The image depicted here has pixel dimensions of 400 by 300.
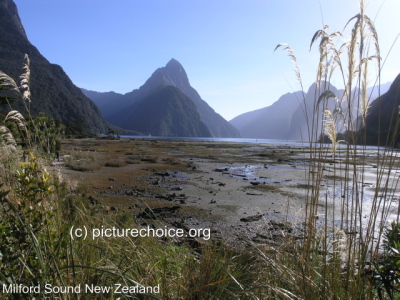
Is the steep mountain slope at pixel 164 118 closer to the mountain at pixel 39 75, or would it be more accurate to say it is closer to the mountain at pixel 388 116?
the mountain at pixel 39 75

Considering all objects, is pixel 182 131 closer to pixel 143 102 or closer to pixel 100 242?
pixel 143 102

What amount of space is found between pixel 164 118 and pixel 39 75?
338 ft

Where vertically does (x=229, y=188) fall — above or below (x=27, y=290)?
below

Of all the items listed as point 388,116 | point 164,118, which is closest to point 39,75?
Result: point 388,116

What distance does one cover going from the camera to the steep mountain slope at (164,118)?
576 ft

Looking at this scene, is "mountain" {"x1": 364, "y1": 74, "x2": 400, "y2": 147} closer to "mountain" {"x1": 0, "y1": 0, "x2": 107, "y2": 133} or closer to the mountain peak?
"mountain" {"x1": 0, "y1": 0, "x2": 107, "y2": 133}

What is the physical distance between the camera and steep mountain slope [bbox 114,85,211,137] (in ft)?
576

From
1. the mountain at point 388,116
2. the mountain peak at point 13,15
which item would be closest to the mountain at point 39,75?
the mountain peak at point 13,15

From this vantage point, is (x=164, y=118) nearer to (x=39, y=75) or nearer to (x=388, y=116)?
(x=39, y=75)

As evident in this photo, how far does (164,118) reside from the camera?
179 metres

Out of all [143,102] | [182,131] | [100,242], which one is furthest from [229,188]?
[143,102]

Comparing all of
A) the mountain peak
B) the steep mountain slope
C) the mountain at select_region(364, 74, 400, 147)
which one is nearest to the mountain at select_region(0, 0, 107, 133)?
the mountain peak

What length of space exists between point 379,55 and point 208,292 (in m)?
2.08

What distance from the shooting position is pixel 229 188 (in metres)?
9.62
